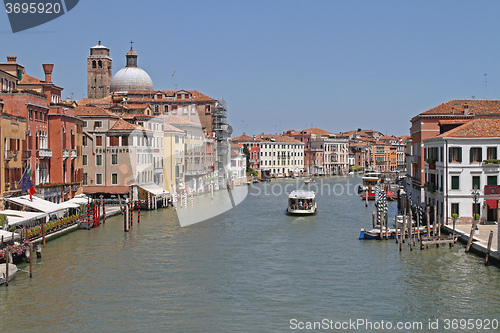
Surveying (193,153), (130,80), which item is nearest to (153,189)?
(193,153)

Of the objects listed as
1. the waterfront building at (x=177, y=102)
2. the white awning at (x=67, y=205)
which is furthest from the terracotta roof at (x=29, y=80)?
the waterfront building at (x=177, y=102)

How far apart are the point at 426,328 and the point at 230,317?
382cm

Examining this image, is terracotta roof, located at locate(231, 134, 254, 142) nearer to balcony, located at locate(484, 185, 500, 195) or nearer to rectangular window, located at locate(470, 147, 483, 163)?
rectangular window, located at locate(470, 147, 483, 163)

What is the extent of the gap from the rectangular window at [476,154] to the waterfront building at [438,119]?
3.78 meters

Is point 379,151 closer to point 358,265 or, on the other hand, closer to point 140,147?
point 140,147

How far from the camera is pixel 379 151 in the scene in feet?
367

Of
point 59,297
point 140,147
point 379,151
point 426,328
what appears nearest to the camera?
point 426,328

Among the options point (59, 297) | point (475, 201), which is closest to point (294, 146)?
point (475, 201)

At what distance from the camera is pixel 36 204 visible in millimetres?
Answer: 21422

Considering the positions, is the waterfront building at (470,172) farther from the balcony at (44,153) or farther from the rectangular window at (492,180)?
the balcony at (44,153)

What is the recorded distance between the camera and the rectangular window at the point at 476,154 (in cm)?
2162

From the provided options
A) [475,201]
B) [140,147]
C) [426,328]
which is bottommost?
[426,328]

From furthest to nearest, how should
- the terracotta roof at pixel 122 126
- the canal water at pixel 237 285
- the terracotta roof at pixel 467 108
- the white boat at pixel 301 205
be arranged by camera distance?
the terracotta roof at pixel 122 126
the white boat at pixel 301 205
the terracotta roof at pixel 467 108
the canal water at pixel 237 285

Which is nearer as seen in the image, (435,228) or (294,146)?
(435,228)
